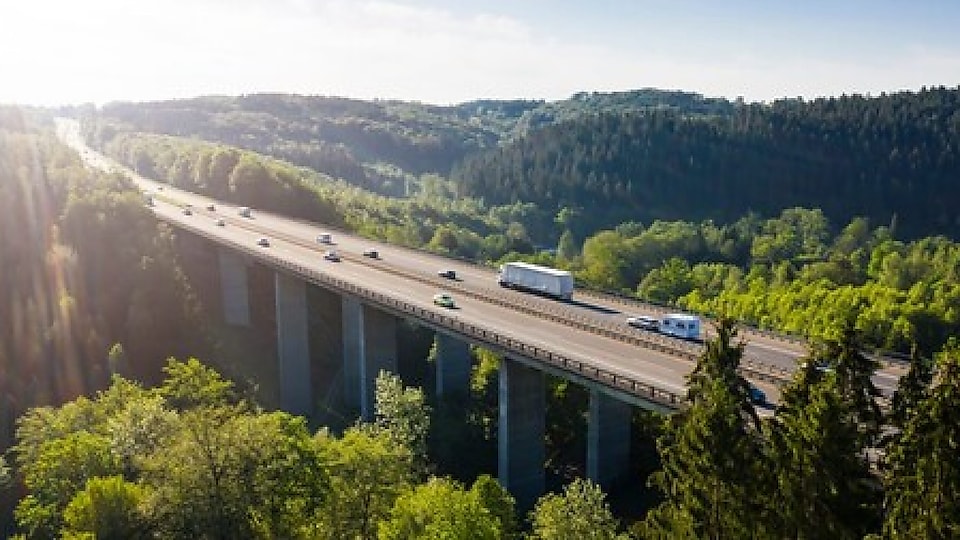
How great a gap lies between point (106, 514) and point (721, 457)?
97.5 ft

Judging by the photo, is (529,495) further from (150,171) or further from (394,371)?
(150,171)

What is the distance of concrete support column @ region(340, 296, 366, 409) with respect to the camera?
7462 cm

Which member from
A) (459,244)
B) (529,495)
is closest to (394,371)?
(529,495)

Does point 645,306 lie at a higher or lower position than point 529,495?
higher

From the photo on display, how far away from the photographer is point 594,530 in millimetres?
36438

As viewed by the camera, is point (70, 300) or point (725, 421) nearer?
point (725, 421)

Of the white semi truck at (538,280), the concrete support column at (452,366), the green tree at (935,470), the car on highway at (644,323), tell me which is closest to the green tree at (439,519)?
the green tree at (935,470)

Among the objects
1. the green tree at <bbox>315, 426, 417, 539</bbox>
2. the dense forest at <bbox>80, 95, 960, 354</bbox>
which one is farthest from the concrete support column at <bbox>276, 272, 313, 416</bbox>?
the green tree at <bbox>315, 426, 417, 539</bbox>

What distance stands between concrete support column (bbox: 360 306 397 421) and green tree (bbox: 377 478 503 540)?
35307mm

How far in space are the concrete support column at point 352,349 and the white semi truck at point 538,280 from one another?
13.9 meters

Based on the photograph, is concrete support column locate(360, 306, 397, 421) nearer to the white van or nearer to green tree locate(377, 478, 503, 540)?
the white van

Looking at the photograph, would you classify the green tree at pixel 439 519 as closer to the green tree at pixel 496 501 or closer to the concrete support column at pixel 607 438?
the green tree at pixel 496 501

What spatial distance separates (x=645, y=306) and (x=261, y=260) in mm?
41936

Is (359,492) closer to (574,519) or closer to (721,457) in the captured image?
(574,519)
